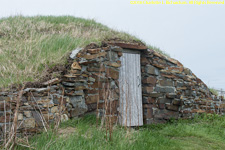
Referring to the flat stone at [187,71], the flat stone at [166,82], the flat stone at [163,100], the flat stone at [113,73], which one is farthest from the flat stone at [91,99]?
the flat stone at [187,71]

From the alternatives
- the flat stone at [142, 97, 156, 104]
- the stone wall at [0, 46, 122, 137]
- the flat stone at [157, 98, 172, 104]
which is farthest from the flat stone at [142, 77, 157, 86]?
the stone wall at [0, 46, 122, 137]

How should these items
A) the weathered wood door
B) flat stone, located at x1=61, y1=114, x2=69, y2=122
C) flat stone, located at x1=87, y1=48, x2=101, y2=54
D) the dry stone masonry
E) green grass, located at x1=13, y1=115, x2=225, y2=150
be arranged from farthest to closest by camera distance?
the weathered wood door → flat stone, located at x1=87, y1=48, x2=101, y2=54 → flat stone, located at x1=61, y1=114, x2=69, y2=122 → the dry stone masonry → green grass, located at x1=13, y1=115, x2=225, y2=150

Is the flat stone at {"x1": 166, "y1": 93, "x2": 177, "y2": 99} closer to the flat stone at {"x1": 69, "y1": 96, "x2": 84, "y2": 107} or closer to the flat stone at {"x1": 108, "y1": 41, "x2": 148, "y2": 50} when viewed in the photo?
the flat stone at {"x1": 108, "y1": 41, "x2": 148, "y2": 50}

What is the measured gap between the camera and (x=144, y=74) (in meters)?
8.02

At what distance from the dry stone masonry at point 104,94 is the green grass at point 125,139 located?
0.35 m

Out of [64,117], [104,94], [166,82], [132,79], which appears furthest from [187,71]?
[104,94]

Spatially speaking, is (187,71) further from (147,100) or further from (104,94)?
(104,94)

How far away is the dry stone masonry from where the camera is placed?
4.80 m

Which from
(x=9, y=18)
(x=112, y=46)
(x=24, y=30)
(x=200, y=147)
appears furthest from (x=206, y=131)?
(x=9, y=18)

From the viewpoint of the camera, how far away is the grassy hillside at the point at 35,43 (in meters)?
6.15

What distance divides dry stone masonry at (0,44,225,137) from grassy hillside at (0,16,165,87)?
657 millimetres

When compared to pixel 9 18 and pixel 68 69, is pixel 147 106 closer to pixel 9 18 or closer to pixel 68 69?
pixel 68 69

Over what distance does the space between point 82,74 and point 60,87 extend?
2.42 feet

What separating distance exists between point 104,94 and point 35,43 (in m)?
5.00
